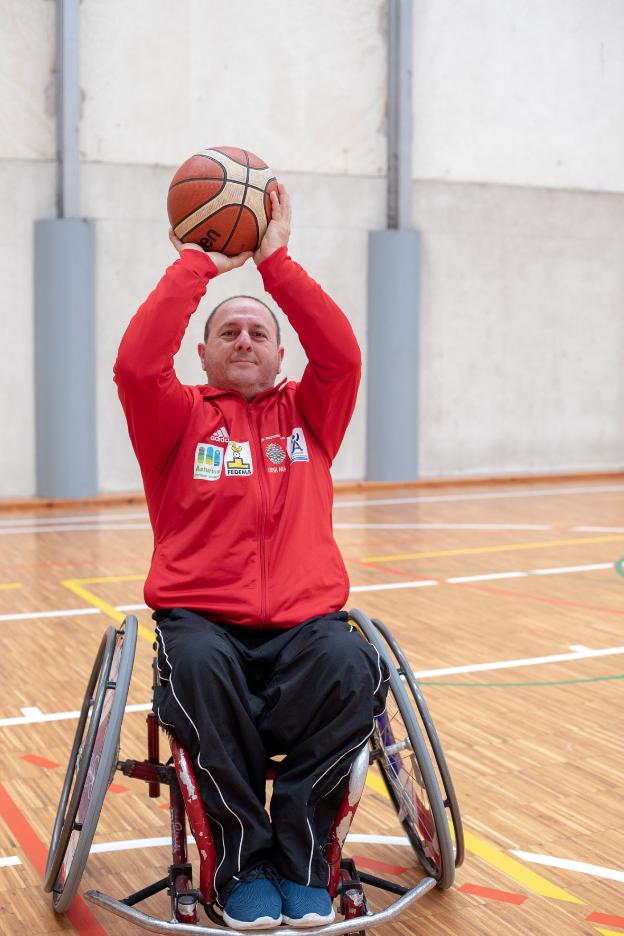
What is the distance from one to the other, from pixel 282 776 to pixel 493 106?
9250 mm

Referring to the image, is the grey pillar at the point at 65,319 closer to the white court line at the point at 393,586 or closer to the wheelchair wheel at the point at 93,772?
the white court line at the point at 393,586

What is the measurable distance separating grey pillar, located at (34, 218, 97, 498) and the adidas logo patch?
6.83 meters

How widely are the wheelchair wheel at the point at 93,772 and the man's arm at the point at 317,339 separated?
65cm

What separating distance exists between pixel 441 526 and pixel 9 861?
5757mm

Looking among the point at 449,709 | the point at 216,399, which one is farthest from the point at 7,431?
the point at 216,399

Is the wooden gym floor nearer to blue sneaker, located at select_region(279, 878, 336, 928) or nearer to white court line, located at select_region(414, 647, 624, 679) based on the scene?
white court line, located at select_region(414, 647, 624, 679)

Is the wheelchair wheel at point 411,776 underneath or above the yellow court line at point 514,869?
above

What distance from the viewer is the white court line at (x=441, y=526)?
8211mm

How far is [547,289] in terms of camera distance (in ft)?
36.3

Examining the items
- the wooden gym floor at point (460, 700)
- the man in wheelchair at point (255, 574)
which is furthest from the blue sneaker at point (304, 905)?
the wooden gym floor at point (460, 700)

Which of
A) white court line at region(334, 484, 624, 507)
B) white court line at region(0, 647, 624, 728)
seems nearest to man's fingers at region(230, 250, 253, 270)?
white court line at region(0, 647, 624, 728)

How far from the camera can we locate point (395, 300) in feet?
33.8

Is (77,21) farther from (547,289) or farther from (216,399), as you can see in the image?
(216,399)

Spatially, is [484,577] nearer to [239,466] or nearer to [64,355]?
[239,466]
